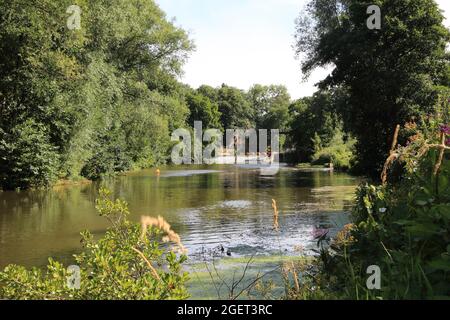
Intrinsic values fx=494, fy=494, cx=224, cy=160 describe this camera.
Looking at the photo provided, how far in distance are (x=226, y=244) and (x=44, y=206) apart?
32.8 ft

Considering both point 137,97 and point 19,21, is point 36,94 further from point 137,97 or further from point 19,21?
point 137,97

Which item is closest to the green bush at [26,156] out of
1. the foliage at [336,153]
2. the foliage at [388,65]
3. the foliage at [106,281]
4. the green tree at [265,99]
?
the foliage at [388,65]

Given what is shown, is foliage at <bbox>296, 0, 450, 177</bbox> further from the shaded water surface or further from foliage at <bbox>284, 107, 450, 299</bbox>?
foliage at <bbox>284, 107, 450, 299</bbox>

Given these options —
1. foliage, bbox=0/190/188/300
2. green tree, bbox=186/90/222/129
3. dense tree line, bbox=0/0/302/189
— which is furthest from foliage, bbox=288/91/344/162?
foliage, bbox=0/190/188/300

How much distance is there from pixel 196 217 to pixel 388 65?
12517mm

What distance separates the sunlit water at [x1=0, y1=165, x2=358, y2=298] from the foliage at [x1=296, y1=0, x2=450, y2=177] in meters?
3.18

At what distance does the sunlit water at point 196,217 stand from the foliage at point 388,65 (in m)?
3.18

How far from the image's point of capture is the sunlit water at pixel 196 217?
10922 mm

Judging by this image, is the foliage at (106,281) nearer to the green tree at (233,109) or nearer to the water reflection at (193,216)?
the water reflection at (193,216)

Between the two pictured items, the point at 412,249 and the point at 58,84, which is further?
the point at 58,84

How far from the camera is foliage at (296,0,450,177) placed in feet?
70.6

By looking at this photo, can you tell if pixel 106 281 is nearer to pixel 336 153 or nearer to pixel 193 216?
pixel 193 216

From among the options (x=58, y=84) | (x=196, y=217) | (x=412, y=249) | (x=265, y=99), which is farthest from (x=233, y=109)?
(x=412, y=249)

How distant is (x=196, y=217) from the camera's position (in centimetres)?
1561
